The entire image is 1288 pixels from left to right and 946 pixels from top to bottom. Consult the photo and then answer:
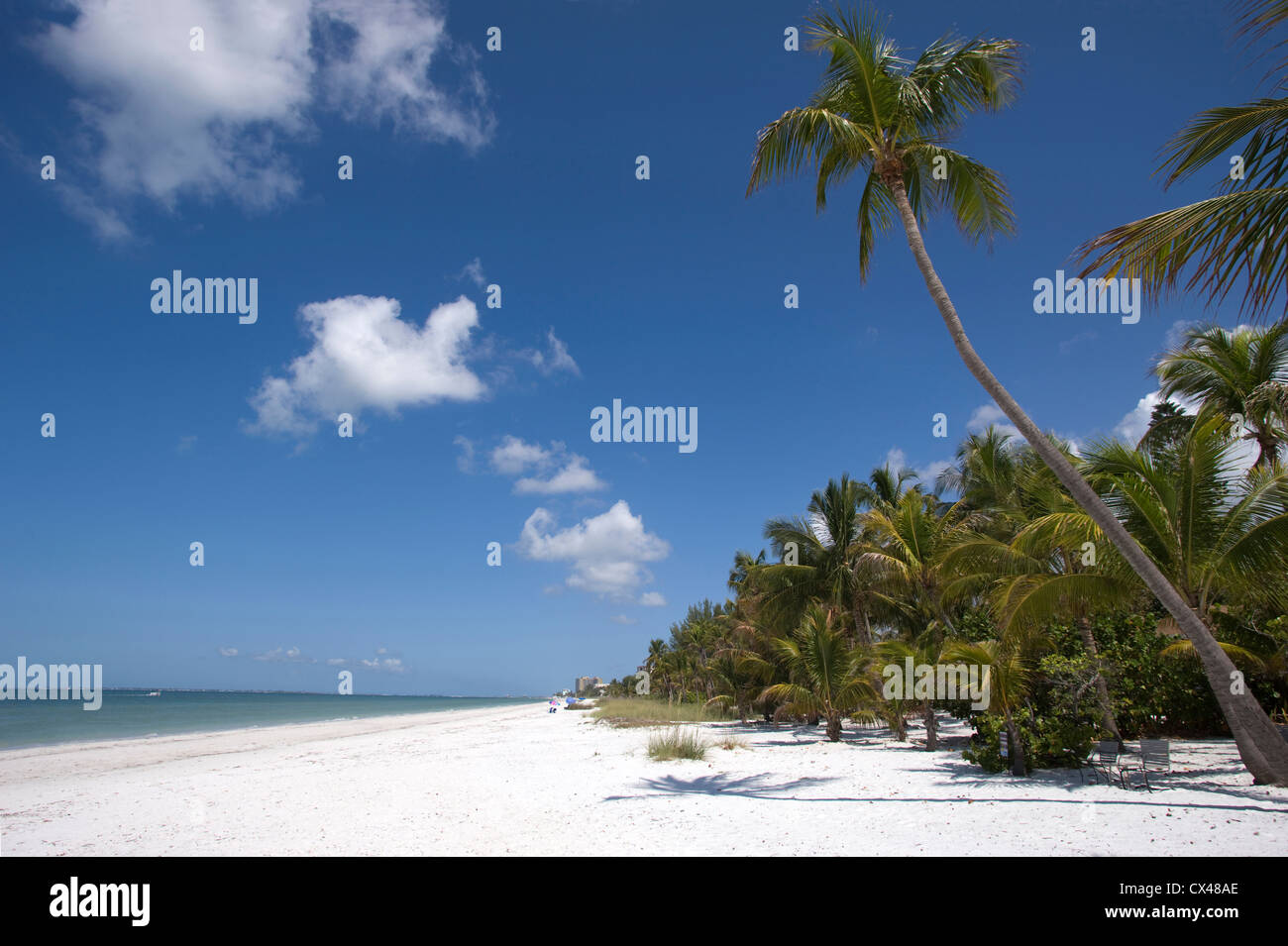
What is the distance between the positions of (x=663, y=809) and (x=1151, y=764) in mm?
7288

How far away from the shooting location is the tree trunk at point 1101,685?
8.62 m

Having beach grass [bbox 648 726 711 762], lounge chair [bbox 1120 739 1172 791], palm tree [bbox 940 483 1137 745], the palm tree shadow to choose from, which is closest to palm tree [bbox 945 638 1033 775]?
palm tree [bbox 940 483 1137 745]

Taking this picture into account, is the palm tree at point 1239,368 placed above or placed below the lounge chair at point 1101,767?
above

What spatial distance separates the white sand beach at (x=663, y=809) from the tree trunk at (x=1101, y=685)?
2.84 feet

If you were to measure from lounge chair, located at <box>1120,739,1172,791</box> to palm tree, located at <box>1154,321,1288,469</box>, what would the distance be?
18.3 feet

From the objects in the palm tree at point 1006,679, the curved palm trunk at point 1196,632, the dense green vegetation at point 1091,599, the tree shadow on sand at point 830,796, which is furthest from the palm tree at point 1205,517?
the tree shadow on sand at point 830,796

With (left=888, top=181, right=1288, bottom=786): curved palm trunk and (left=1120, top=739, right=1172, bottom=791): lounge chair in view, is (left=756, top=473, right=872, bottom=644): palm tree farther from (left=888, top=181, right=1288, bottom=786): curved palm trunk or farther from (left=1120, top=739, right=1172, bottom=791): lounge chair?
(left=888, top=181, right=1288, bottom=786): curved palm trunk

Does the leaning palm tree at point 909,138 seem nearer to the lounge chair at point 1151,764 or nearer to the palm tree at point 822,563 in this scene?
the lounge chair at point 1151,764

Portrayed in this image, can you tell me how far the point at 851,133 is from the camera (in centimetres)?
834

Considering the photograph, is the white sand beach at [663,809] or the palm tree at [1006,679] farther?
the palm tree at [1006,679]

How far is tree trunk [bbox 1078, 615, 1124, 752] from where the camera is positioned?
862 centimetres
